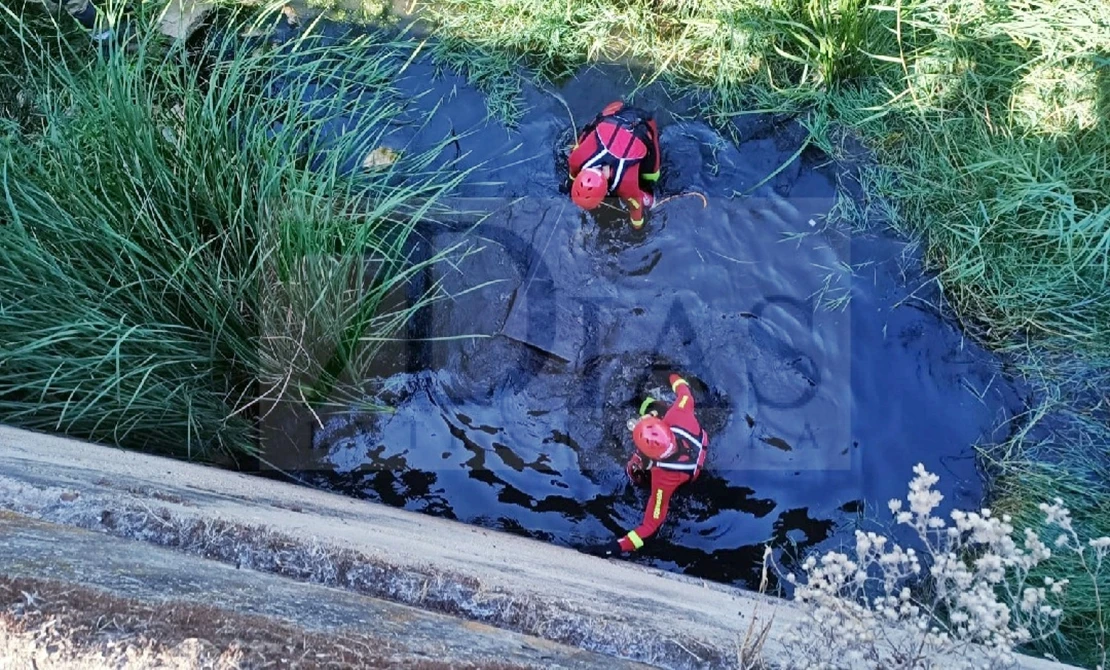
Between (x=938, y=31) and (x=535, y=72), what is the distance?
1591mm

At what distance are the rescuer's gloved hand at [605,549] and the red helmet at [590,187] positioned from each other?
127 centimetres

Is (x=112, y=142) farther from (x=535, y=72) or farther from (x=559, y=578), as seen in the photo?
(x=559, y=578)

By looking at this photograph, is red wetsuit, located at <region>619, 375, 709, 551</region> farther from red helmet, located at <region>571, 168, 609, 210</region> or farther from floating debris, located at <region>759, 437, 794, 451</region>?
red helmet, located at <region>571, 168, 609, 210</region>

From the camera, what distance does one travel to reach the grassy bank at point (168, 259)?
8.05 feet

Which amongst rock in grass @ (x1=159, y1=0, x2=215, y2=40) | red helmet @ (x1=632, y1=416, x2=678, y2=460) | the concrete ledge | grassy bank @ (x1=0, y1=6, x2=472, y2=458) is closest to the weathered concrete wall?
the concrete ledge

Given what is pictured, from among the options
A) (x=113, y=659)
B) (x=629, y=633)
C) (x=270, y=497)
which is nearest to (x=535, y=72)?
(x=270, y=497)

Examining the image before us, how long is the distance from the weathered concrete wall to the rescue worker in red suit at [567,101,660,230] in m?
1.47

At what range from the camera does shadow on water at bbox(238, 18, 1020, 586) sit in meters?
2.96

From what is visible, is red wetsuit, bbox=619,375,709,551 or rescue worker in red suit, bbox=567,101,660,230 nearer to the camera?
red wetsuit, bbox=619,375,709,551

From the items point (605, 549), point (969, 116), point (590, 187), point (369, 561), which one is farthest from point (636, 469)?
point (969, 116)

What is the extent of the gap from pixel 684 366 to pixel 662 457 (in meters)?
0.48

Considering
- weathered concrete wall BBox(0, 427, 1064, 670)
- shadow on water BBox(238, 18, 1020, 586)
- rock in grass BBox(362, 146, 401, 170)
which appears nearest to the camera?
weathered concrete wall BBox(0, 427, 1064, 670)

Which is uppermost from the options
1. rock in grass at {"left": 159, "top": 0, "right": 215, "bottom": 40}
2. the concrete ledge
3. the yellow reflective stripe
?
rock in grass at {"left": 159, "top": 0, "right": 215, "bottom": 40}

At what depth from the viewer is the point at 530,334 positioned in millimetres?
3127
